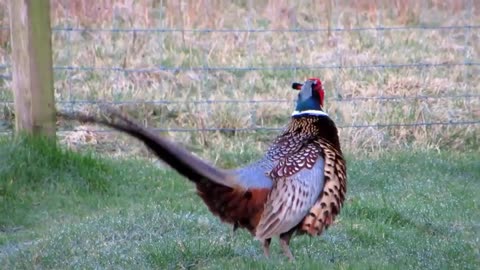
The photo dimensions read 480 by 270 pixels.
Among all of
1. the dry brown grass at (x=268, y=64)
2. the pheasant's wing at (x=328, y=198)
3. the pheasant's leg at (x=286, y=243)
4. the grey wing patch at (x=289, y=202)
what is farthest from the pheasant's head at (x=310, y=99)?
the dry brown grass at (x=268, y=64)

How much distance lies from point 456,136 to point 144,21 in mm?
4099

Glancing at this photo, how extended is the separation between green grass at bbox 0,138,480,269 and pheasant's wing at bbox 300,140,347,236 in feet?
0.62

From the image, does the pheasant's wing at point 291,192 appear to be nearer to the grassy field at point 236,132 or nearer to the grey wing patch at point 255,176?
the grey wing patch at point 255,176

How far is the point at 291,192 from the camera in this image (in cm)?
519

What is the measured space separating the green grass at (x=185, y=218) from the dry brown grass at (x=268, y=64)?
0.83 meters

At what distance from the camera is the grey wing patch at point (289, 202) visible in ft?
16.8

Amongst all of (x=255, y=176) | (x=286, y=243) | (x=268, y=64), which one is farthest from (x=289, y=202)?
(x=268, y=64)

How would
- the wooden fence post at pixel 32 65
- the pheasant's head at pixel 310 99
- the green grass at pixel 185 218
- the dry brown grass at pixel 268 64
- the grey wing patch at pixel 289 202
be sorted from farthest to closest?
1. the dry brown grass at pixel 268 64
2. the wooden fence post at pixel 32 65
3. the pheasant's head at pixel 310 99
4. the green grass at pixel 185 218
5. the grey wing patch at pixel 289 202

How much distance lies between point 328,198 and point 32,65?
2622 mm

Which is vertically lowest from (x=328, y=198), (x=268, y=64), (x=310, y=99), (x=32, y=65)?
(x=328, y=198)

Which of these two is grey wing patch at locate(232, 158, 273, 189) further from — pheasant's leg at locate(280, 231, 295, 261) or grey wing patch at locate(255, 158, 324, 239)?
pheasant's leg at locate(280, 231, 295, 261)

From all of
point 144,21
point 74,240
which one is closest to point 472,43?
point 144,21

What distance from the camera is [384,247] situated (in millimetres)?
5719

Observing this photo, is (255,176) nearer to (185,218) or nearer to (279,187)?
(279,187)
